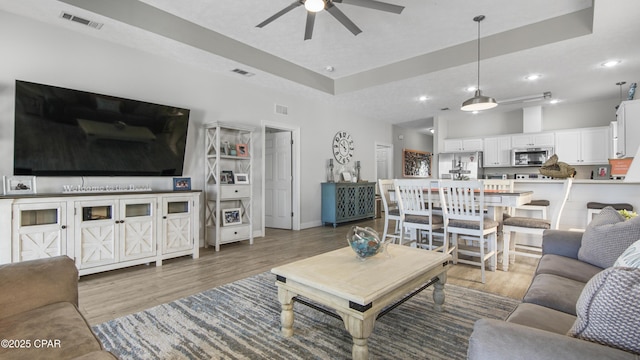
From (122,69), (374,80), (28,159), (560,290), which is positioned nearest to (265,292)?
(560,290)

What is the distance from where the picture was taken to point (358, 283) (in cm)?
166

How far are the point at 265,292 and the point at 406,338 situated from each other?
4.12 ft

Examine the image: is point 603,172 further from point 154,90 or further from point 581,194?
point 154,90

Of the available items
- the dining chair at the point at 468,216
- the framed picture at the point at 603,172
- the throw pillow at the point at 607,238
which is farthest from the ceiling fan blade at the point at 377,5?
the framed picture at the point at 603,172

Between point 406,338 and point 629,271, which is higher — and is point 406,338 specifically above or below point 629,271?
below

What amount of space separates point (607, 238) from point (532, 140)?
566 cm

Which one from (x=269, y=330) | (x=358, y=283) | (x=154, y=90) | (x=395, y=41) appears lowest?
(x=269, y=330)

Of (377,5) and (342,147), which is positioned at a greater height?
(377,5)

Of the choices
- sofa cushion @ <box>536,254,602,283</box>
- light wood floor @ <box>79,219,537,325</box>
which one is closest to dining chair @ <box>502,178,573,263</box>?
light wood floor @ <box>79,219,537,325</box>

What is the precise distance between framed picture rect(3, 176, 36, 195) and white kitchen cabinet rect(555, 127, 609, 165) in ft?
27.4

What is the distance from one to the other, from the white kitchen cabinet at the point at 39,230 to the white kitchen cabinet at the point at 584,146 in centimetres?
813

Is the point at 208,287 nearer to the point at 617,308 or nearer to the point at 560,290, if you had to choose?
the point at 560,290

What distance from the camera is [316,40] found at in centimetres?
397

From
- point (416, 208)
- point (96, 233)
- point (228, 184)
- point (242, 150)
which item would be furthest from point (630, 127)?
point (96, 233)
